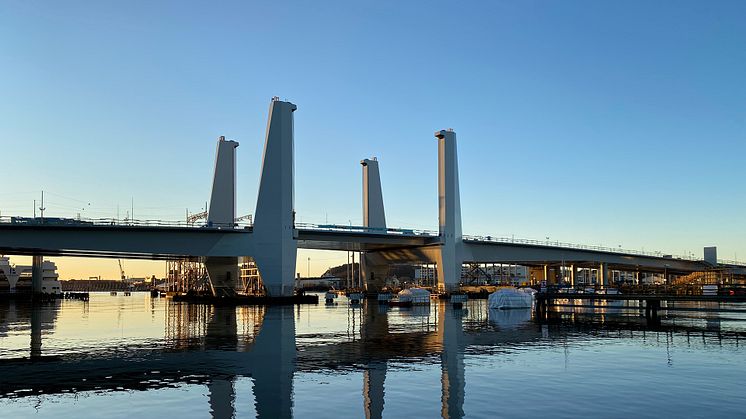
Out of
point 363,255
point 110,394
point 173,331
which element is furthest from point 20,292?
point 110,394

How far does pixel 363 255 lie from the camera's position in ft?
444

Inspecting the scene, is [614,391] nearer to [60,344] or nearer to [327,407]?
[327,407]

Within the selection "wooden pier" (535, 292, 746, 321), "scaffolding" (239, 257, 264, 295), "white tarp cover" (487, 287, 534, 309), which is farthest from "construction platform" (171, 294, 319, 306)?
"wooden pier" (535, 292, 746, 321)

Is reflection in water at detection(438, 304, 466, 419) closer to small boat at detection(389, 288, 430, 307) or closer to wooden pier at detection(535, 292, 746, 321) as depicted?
wooden pier at detection(535, 292, 746, 321)

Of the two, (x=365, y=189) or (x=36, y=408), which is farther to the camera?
(x=365, y=189)

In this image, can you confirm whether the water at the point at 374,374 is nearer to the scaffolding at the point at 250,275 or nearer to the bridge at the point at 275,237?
the bridge at the point at 275,237

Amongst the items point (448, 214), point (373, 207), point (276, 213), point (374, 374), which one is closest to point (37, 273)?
point (276, 213)

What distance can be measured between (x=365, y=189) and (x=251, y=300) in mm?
40117

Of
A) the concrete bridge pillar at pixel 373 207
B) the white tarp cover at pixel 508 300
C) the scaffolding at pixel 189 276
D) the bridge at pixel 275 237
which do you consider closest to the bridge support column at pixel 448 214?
the bridge at pixel 275 237

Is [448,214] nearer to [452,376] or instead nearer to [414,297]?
[414,297]

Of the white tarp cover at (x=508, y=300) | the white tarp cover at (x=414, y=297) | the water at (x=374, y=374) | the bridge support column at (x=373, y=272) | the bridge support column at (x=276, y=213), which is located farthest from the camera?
the bridge support column at (x=373, y=272)

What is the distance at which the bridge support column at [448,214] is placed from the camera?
112606 mm

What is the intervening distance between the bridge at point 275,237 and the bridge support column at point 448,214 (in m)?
0.17

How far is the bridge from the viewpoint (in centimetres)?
8444
